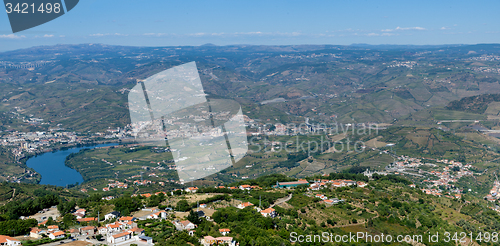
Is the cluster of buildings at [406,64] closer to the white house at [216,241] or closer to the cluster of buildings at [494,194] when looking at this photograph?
the cluster of buildings at [494,194]

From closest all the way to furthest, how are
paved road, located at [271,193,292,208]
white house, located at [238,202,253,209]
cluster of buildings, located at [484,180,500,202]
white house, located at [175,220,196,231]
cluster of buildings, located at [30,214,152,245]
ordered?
cluster of buildings, located at [30,214,152,245] → white house, located at [175,220,196,231] → white house, located at [238,202,253,209] → paved road, located at [271,193,292,208] → cluster of buildings, located at [484,180,500,202]

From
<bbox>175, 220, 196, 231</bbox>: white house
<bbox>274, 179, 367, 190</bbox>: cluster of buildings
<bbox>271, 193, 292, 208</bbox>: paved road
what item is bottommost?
<bbox>274, 179, 367, 190</bbox>: cluster of buildings

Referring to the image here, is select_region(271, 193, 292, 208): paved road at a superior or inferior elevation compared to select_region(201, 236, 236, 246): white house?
inferior

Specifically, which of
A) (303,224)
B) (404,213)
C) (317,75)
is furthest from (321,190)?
(317,75)

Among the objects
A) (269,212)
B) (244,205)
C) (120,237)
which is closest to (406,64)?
(244,205)

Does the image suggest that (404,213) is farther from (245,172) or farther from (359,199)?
(245,172)

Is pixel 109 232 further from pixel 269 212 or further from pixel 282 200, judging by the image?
pixel 282 200

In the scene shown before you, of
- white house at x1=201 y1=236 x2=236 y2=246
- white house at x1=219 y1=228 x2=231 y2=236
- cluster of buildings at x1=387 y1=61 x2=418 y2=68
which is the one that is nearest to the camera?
white house at x1=201 y1=236 x2=236 y2=246

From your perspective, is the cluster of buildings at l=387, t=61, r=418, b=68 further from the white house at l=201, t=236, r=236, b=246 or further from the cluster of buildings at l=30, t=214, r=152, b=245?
the cluster of buildings at l=30, t=214, r=152, b=245

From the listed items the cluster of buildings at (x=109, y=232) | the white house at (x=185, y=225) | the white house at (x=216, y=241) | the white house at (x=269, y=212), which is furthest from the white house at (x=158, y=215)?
the white house at (x=269, y=212)

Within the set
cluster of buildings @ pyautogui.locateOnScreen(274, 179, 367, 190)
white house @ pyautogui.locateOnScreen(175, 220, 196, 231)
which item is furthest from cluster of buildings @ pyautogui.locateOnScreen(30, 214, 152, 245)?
cluster of buildings @ pyautogui.locateOnScreen(274, 179, 367, 190)
